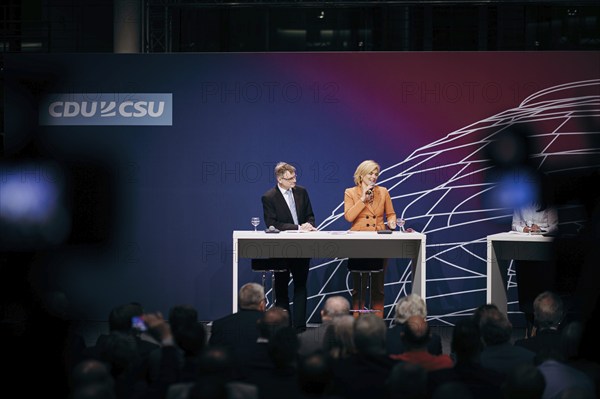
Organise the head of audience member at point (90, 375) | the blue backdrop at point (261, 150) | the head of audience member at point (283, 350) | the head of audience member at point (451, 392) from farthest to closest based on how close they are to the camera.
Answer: the blue backdrop at point (261, 150) → the head of audience member at point (283, 350) → the head of audience member at point (90, 375) → the head of audience member at point (451, 392)

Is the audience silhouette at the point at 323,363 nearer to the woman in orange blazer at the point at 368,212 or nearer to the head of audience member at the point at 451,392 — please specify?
the head of audience member at the point at 451,392

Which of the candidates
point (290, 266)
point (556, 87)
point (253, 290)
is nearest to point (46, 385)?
point (253, 290)

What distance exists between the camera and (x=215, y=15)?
40.5ft

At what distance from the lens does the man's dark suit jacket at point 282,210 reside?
786 cm

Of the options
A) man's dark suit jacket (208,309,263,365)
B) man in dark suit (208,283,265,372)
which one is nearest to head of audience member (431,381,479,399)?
man in dark suit (208,283,265,372)

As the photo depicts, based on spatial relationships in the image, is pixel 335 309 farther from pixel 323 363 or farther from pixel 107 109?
pixel 107 109

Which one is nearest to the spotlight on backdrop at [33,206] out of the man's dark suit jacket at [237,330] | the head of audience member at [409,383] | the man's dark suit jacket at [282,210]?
the man's dark suit jacket at [282,210]

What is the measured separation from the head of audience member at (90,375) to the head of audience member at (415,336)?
1441mm

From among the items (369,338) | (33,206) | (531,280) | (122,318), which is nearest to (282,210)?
(531,280)

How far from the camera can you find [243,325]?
498 cm

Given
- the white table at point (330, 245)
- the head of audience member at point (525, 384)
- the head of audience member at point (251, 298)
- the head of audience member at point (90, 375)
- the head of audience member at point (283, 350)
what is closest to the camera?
the head of audience member at point (525, 384)

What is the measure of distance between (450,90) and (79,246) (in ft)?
12.9

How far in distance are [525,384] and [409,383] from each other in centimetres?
44

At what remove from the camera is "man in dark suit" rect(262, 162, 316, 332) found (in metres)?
7.84
